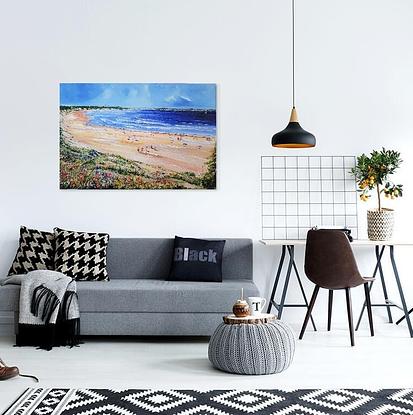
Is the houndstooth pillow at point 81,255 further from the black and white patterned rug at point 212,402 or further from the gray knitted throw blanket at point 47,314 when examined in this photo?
the black and white patterned rug at point 212,402

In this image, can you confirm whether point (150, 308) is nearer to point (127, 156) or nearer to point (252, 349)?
point (252, 349)

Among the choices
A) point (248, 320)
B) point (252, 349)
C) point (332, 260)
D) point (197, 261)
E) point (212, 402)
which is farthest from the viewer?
point (197, 261)

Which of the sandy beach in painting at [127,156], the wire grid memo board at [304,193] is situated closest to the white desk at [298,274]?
the wire grid memo board at [304,193]

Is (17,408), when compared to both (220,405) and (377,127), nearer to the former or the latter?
(220,405)

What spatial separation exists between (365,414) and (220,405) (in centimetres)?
69

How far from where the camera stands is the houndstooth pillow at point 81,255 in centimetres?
489

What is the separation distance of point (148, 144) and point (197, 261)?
1.17m

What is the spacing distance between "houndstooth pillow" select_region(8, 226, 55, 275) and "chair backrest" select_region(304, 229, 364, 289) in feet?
6.85

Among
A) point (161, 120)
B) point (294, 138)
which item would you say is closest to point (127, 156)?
point (161, 120)

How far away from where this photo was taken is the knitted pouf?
3.55 m

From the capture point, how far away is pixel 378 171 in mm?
5125

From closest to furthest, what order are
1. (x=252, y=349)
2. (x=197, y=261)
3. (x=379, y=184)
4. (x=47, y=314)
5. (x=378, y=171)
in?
(x=252, y=349)
(x=47, y=314)
(x=197, y=261)
(x=378, y=171)
(x=379, y=184)

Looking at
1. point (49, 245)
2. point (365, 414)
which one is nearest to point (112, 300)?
point (49, 245)

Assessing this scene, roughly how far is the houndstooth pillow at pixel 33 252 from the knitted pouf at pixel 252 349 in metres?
1.90
